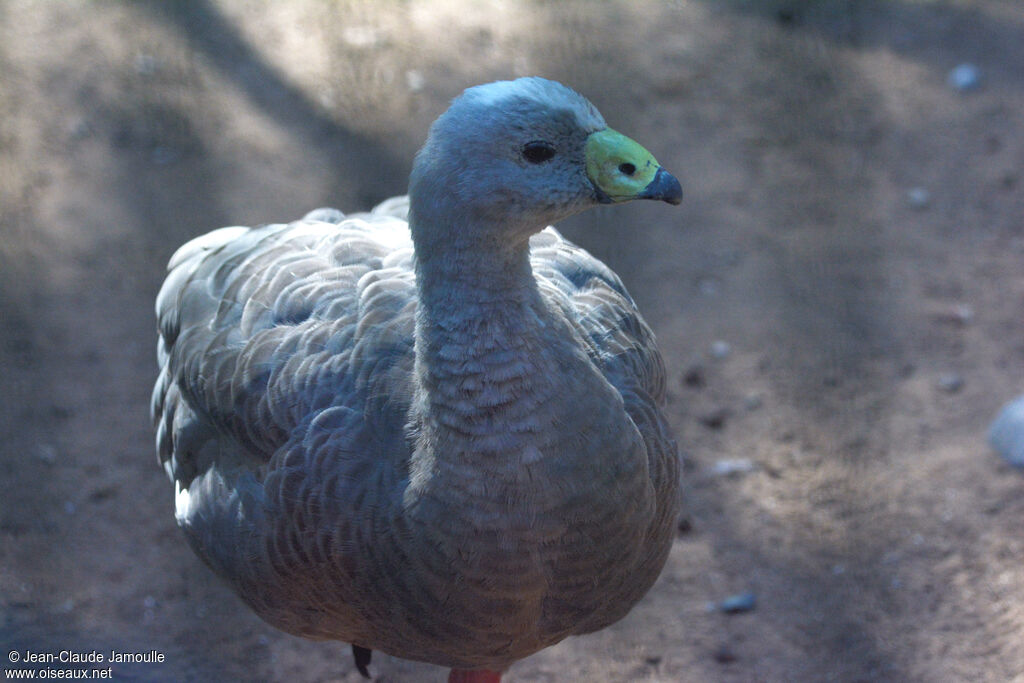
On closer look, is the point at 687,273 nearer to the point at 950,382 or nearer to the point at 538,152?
the point at 950,382

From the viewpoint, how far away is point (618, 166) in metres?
2.05

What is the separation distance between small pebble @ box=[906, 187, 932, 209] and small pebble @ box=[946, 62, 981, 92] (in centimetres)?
79

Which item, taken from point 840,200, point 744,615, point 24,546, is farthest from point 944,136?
point 24,546

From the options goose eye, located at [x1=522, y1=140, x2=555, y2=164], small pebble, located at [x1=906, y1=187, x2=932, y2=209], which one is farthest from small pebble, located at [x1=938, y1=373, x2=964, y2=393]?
goose eye, located at [x1=522, y1=140, x2=555, y2=164]

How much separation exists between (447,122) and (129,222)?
9.28 ft

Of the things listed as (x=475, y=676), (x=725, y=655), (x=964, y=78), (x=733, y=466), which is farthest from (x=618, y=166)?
(x=964, y=78)

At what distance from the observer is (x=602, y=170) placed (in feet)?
6.74

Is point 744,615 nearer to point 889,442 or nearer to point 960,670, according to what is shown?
point 960,670

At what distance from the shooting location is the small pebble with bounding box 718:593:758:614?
334 cm

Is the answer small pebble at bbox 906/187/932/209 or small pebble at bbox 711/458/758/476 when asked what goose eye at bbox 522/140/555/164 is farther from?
small pebble at bbox 906/187/932/209

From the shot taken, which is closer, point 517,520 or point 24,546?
point 517,520

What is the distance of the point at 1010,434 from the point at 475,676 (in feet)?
6.39

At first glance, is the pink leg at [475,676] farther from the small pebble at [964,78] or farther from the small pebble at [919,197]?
the small pebble at [964,78]

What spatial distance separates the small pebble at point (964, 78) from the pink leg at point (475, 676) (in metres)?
3.71
